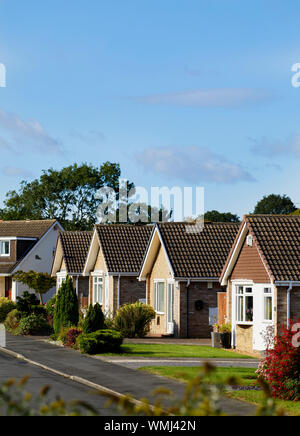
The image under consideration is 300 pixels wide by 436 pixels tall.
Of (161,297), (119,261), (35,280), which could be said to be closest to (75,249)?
(35,280)

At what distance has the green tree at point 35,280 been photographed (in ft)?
170

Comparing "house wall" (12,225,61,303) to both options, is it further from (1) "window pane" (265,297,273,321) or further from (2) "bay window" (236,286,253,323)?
(1) "window pane" (265,297,273,321)

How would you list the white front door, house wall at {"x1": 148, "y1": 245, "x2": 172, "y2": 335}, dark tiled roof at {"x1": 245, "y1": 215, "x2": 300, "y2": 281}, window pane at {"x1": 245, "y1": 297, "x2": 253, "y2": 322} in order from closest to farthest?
dark tiled roof at {"x1": 245, "y1": 215, "x2": 300, "y2": 281} → window pane at {"x1": 245, "y1": 297, "x2": 253, "y2": 322} → the white front door → house wall at {"x1": 148, "y1": 245, "x2": 172, "y2": 335}

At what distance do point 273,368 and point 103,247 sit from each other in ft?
86.2

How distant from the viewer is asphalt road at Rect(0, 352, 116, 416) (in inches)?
675


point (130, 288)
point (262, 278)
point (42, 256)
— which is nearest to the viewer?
point (262, 278)

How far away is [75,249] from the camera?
5212cm

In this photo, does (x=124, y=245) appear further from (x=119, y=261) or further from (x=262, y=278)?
(x=262, y=278)

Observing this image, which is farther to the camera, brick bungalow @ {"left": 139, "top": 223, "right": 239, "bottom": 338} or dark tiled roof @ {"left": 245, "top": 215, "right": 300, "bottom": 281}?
brick bungalow @ {"left": 139, "top": 223, "right": 239, "bottom": 338}

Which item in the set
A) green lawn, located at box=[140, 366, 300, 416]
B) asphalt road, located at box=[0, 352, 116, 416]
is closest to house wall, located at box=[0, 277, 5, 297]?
asphalt road, located at box=[0, 352, 116, 416]

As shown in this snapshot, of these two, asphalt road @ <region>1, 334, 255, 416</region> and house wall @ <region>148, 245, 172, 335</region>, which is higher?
house wall @ <region>148, 245, 172, 335</region>

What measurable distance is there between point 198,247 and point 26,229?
30.7m

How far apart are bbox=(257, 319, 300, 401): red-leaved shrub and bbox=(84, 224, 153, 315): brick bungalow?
2328 centimetres
